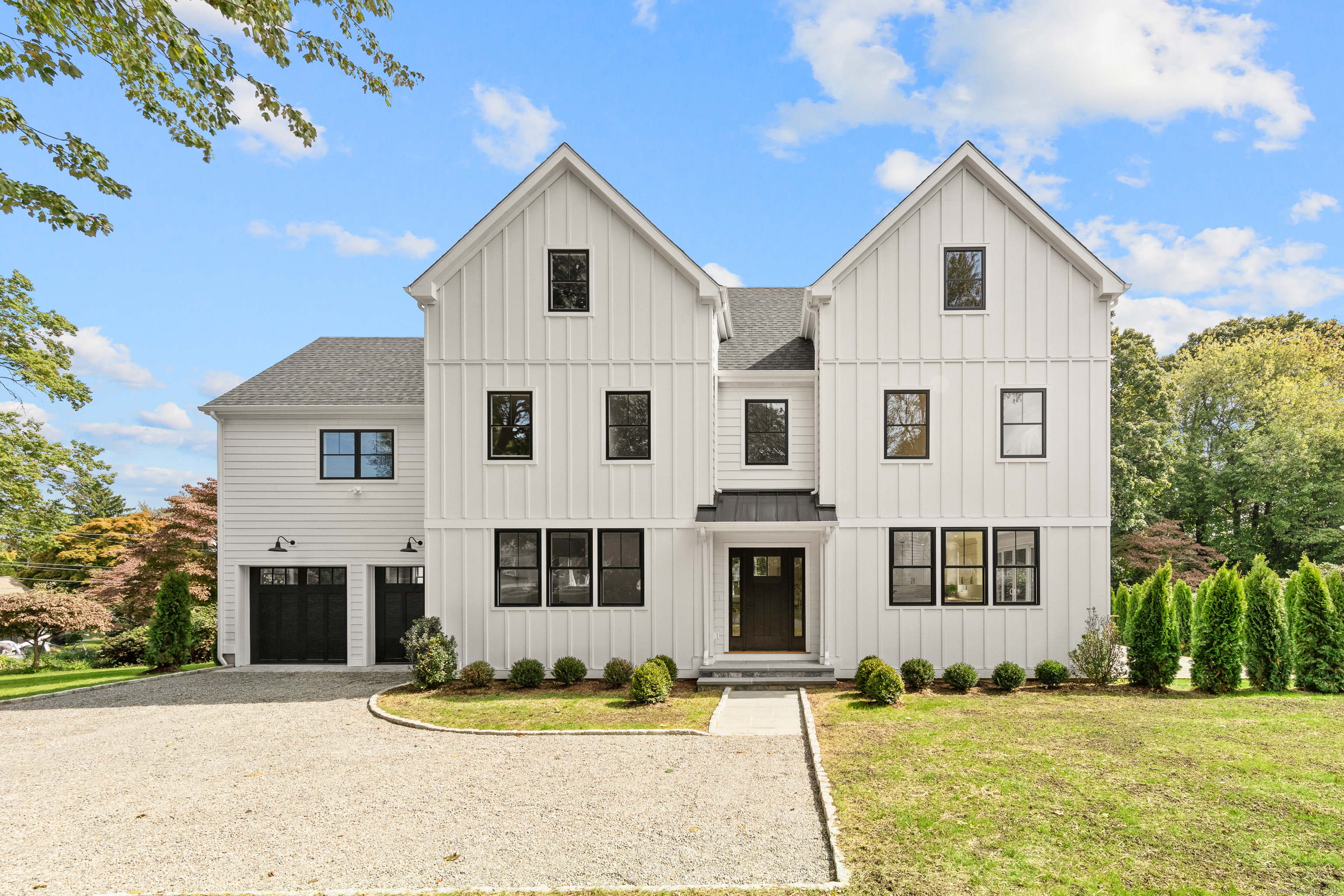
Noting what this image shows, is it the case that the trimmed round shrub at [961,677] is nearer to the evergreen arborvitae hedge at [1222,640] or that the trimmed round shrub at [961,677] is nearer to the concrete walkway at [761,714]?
the concrete walkway at [761,714]

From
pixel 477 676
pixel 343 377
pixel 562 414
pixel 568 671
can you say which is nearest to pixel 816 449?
pixel 562 414

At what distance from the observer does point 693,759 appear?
8.59 m

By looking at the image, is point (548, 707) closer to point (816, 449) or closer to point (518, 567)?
point (518, 567)

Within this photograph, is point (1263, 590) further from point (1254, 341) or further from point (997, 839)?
point (1254, 341)

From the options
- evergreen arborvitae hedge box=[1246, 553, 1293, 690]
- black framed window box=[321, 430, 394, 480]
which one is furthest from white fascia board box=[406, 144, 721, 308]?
evergreen arborvitae hedge box=[1246, 553, 1293, 690]

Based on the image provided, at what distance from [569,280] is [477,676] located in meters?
7.81

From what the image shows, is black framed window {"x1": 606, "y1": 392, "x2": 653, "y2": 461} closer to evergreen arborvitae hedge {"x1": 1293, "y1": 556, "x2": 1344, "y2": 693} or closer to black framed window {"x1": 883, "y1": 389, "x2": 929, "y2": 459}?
black framed window {"x1": 883, "y1": 389, "x2": 929, "y2": 459}

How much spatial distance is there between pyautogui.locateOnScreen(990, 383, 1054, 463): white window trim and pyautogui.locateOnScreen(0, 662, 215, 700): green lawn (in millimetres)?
17990

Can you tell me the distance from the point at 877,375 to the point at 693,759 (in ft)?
26.6

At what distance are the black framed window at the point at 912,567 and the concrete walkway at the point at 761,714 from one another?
9.54ft

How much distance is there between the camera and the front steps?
1255 cm

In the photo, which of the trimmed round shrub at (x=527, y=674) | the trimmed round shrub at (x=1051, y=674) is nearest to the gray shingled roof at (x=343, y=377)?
the trimmed round shrub at (x=527, y=674)

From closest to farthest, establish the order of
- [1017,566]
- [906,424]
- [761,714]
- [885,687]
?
[761,714]
[885,687]
[1017,566]
[906,424]

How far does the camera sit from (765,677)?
12.6 m
